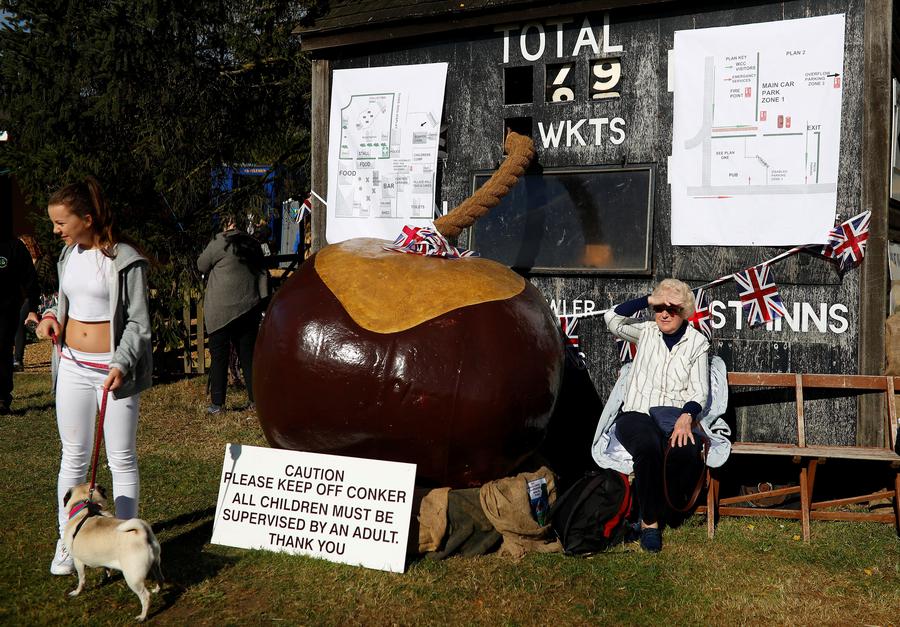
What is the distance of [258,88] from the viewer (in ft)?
32.1

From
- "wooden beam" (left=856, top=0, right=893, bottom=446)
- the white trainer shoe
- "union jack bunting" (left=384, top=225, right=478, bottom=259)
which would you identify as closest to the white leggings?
the white trainer shoe

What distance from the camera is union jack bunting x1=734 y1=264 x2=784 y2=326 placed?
5.65 metres

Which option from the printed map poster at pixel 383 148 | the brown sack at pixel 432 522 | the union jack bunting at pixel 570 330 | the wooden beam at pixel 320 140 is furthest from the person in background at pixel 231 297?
the brown sack at pixel 432 522

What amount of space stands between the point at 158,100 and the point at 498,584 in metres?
6.84

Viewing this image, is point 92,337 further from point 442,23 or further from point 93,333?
point 442,23

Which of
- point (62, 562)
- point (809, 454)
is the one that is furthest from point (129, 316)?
point (809, 454)

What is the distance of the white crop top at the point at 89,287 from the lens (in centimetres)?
420

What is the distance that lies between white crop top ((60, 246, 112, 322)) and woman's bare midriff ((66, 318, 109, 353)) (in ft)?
0.10

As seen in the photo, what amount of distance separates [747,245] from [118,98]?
6401mm

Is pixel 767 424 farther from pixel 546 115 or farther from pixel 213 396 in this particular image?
pixel 213 396

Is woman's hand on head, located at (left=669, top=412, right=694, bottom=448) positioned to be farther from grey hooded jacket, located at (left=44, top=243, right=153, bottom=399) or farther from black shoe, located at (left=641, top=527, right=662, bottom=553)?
grey hooded jacket, located at (left=44, top=243, right=153, bottom=399)

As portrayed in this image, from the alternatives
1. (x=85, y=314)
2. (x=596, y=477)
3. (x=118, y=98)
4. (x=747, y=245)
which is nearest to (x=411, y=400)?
(x=596, y=477)

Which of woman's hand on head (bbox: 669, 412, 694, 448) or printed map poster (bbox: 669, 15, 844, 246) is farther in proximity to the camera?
printed map poster (bbox: 669, 15, 844, 246)

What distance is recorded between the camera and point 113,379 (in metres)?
4.02
